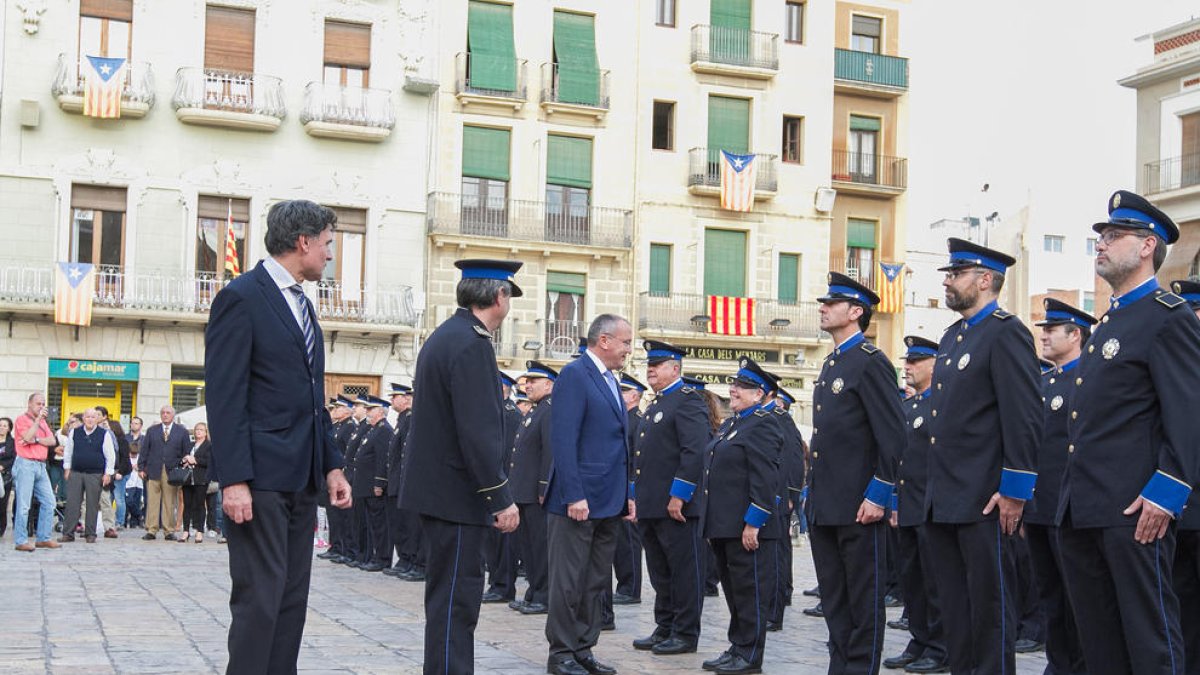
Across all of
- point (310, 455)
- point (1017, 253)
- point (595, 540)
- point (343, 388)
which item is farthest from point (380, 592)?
point (1017, 253)

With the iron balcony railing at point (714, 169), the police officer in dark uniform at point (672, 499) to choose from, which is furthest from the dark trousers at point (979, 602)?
the iron balcony railing at point (714, 169)

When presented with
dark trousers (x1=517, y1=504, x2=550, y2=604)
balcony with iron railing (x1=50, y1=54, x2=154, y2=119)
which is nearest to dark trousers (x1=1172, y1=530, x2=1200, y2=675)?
dark trousers (x1=517, y1=504, x2=550, y2=604)

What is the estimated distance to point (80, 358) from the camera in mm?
31297

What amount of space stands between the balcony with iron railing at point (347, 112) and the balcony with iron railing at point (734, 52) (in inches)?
344

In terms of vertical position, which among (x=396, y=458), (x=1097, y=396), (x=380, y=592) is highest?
(x=1097, y=396)

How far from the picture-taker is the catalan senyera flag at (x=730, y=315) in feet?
120

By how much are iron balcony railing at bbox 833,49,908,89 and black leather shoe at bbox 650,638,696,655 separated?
3098 cm

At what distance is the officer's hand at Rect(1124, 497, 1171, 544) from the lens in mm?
6188

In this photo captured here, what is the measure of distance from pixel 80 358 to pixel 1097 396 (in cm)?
2845

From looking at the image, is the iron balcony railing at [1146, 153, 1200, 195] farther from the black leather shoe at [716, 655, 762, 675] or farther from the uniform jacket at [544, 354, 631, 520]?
the uniform jacket at [544, 354, 631, 520]

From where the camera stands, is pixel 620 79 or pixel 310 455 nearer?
pixel 310 455

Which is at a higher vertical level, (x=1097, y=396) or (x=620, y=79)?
(x=620, y=79)

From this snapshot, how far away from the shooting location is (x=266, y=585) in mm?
6152

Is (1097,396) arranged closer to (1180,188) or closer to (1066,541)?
(1066,541)
